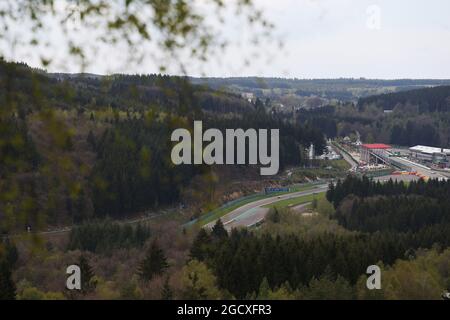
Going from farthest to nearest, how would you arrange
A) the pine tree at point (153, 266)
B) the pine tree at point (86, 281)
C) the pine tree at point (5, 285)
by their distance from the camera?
1. the pine tree at point (153, 266)
2. the pine tree at point (86, 281)
3. the pine tree at point (5, 285)

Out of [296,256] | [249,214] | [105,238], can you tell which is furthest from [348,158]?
[296,256]

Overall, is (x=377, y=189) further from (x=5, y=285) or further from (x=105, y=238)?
(x=5, y=285)

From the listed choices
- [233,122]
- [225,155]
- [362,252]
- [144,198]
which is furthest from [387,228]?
[233,122]

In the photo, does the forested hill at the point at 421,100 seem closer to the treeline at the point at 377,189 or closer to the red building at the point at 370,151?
the red building at the point at 370,151

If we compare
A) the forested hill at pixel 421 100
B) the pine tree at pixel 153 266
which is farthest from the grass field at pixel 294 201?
the forested hill at pixel 421 100
